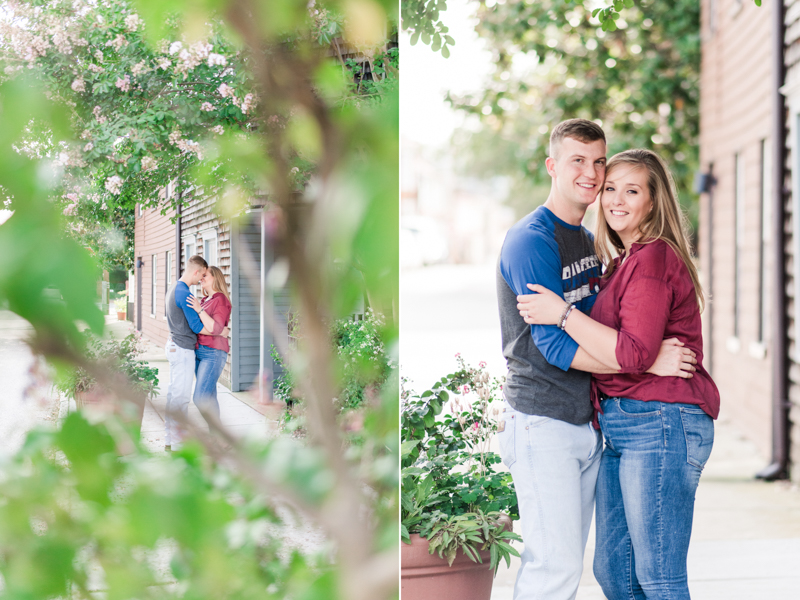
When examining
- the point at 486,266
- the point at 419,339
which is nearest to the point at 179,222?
the point at 419,339

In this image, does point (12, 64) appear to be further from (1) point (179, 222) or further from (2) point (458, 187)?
(2) point (458, 187)

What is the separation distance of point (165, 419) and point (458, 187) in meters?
23.3

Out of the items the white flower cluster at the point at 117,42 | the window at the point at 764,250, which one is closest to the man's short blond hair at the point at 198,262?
the white flower cluster at the point at 117,42

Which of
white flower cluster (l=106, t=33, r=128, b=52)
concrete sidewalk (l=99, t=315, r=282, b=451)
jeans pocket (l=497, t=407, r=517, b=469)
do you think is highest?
white flower cluster (l=106, t=33, r=128, b=52)

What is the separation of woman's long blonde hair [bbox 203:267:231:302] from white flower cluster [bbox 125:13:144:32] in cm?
39

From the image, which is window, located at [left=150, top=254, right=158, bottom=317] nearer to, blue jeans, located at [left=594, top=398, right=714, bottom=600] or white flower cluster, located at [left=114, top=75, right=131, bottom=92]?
white flower cluster, located at [left=114, top=75, right=131, bottom=92]

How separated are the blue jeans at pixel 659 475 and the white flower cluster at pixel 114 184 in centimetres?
113

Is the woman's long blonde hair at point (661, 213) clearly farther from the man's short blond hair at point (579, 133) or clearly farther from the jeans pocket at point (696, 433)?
the jeans pocket at point (696, 433)

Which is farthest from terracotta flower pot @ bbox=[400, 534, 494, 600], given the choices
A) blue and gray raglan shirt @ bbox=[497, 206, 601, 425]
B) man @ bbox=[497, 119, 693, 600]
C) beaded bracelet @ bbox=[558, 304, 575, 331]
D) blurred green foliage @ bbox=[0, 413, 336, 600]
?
blurred green foliage @ bbox=[0, 413, 336, 600]

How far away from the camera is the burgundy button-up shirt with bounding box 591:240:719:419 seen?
1.49 m

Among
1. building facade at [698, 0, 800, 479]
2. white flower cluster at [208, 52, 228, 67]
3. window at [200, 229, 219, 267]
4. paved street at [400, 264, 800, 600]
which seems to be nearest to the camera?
white flower cluster at [208, 52, 228, 67]

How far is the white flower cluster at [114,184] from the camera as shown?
1.09m

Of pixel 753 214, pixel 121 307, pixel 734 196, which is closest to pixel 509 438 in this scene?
pixel 121 307

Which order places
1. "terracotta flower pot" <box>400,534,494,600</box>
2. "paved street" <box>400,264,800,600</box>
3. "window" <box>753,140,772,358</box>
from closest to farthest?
"terracotta flower pot" <box>400,534,494,600</box> < "paved street" <box>400,264,800,600</box> < "window" <box>753,140,772,358</box>
